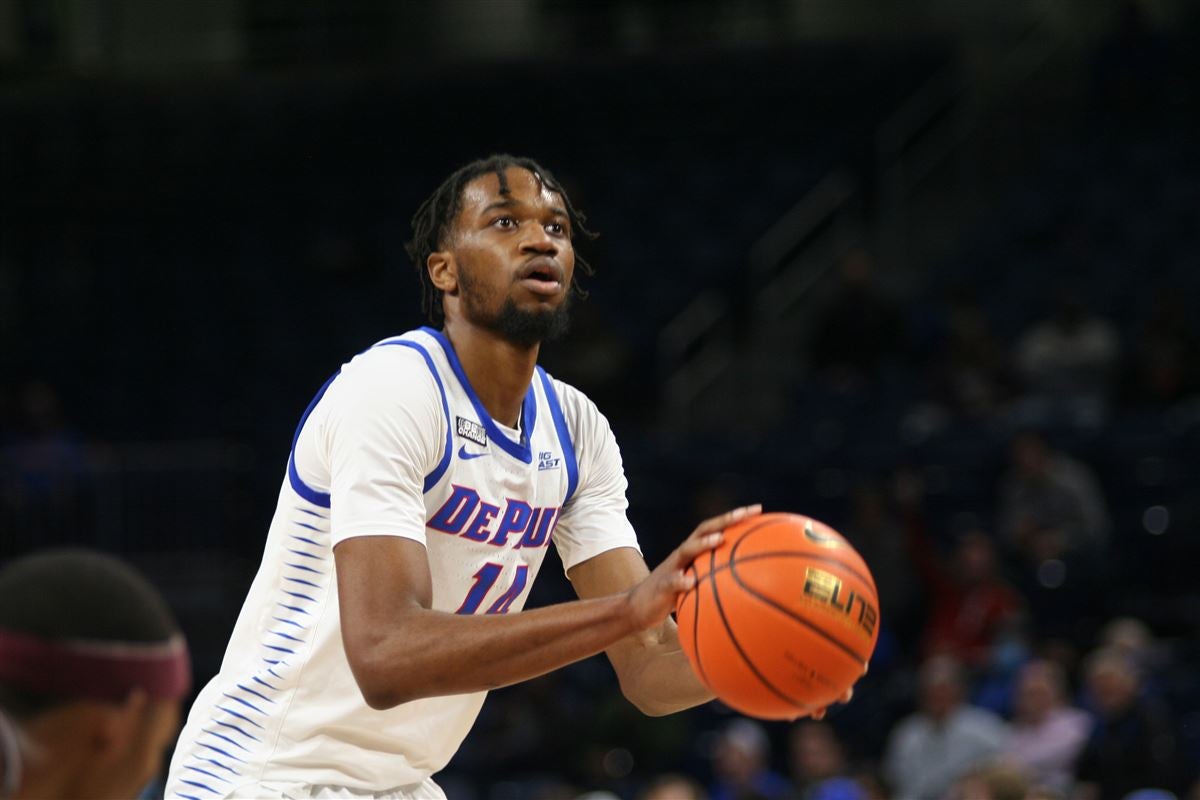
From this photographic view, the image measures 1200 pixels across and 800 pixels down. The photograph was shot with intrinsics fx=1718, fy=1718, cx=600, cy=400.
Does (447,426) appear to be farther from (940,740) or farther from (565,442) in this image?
(940,740)

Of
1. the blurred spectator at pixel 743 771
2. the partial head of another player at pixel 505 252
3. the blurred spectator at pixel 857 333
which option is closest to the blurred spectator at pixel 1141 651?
the blurred spectator at pixel 743 771

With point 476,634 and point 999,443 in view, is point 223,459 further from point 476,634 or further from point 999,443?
point 476,634

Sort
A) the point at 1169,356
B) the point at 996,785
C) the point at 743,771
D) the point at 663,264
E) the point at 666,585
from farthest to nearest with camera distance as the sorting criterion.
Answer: the point at 663,264 < the point at 1169,356 < the point at 743,771 < the point at 996,785 < the point at 666,585

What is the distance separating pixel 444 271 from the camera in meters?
4.45

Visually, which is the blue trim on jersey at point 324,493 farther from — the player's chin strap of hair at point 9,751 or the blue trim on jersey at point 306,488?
the player's chin strap of hair at point 9,751

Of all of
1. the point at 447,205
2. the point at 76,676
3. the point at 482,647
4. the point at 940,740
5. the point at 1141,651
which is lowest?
the point at 940,740

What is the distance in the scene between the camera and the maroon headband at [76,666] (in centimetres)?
229

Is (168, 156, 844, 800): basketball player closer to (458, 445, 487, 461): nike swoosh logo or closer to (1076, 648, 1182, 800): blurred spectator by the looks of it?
(458, 445, 487, 461): nike swoosh logo

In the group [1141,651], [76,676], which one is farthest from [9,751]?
[1141,651]

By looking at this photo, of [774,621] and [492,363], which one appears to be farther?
[492,363]

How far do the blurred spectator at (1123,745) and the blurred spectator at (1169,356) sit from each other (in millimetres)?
3472

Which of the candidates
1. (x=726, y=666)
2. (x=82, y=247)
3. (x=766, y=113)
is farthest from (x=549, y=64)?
(x=726, y=666)

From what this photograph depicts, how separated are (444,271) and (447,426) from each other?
49 cm

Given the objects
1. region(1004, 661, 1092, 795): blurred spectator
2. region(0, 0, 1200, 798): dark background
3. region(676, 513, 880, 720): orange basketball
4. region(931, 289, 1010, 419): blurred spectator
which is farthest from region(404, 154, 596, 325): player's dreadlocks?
region(931, 289, 1010, 419): blurred spectator
